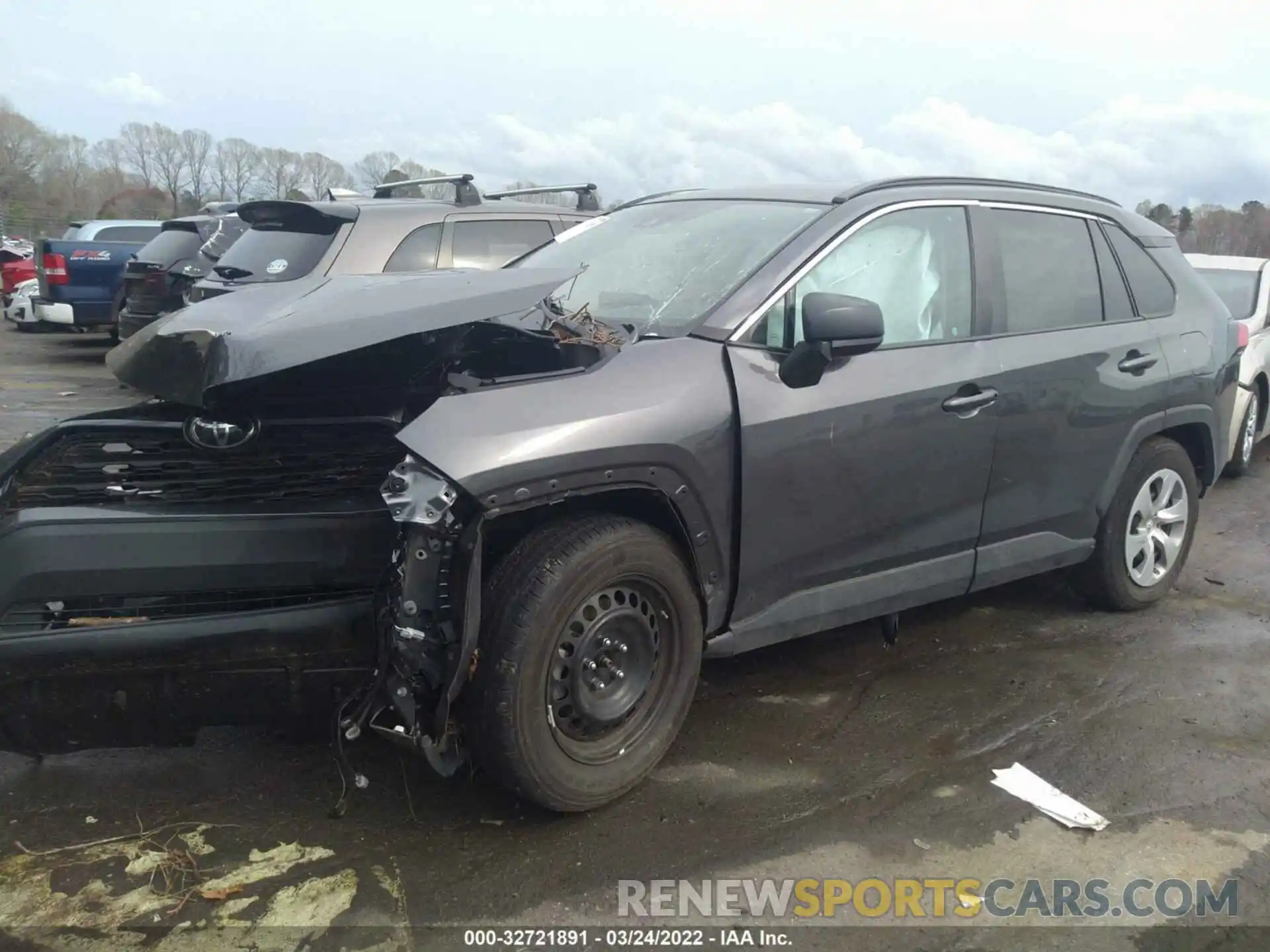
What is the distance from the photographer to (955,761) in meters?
3.45

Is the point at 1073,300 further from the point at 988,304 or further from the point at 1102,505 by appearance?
the point at 1102,505

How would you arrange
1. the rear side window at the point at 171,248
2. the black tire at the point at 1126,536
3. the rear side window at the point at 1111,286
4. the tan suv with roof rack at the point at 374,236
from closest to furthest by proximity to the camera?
the rear side window at the point at 1111,286 → the black tire at the point at 1126,536 → the tan suv with roof rack at the point at 374,236 → the rear side window at the point at 171,248

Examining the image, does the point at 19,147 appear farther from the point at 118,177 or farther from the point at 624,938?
the point at 624,938

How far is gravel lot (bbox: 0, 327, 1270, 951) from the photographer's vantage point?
8.53 feet

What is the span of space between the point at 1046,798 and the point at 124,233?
1743 centimetres

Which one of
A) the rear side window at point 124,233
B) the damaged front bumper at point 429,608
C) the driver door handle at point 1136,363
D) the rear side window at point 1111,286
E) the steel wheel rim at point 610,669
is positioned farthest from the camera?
the rear side window at point 124,233

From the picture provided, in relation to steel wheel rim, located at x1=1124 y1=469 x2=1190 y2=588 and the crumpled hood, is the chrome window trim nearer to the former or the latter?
the crumpled hood

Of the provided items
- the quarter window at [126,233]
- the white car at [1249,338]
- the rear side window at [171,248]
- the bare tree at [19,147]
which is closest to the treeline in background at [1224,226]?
the white car at [1249,338]

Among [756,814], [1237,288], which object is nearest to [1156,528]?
[756,814]

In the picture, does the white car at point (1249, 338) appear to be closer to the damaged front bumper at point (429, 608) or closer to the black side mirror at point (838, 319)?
the black side mirror at point (838, 319)

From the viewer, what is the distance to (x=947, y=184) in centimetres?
401

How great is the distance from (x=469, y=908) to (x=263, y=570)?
1.05m

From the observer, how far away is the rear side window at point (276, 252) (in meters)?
6.41

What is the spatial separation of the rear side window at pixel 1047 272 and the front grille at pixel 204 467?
2.51 meters
